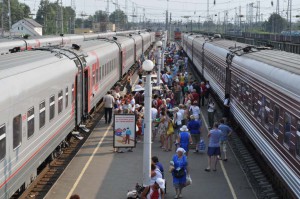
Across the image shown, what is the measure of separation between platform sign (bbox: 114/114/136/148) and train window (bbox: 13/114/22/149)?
6.69m

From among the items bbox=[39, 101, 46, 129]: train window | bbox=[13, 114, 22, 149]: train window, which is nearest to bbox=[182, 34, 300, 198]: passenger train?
bbox=[13, 114, 22, 149]: train window

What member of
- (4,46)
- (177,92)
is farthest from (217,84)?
(4,46)

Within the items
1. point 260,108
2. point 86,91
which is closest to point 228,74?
point 86,91

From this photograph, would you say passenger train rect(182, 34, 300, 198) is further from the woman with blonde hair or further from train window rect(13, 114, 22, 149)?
train window rect(13, 114, 22, 149)

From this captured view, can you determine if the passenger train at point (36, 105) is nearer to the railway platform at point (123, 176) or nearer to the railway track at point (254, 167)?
the railway platform at point (123, 176)

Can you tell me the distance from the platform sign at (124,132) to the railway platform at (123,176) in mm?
416

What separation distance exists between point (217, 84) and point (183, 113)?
8.02 meters

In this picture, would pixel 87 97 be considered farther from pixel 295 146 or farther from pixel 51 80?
pixel 295 146

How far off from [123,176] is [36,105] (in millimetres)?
3882

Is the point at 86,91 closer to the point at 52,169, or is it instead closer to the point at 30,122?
the point at 52,169

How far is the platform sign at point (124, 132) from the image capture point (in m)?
17.2

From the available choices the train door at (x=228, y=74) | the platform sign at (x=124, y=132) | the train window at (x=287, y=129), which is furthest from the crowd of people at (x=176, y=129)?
the train window at (x=287, y=129)

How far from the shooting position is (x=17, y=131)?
34.3 ft

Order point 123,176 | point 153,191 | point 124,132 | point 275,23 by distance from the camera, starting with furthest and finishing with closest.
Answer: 1. point 275,23
2. point 124,132
3. point 123,176
4. point 153,191
